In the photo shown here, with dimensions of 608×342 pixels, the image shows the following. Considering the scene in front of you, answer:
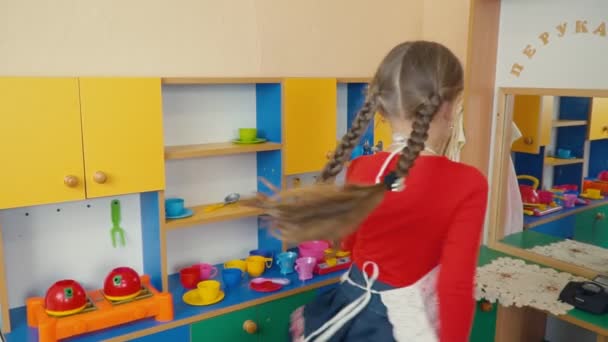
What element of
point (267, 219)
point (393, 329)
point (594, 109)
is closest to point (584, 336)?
point (594, 109)

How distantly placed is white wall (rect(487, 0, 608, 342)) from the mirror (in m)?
0.05

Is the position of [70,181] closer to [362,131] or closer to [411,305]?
[362,131]

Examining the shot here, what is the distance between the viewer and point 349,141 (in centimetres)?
109

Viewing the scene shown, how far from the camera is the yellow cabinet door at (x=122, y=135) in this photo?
61.2 inches

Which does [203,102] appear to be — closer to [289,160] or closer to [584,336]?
[289,160]

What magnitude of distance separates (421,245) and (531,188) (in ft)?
4.54

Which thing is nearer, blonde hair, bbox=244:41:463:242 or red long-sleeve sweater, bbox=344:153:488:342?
blonde hair, bbox=244:41:463:242

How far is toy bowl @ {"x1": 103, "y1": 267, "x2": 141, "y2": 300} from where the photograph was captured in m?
1.67

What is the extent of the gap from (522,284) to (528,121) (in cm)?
68

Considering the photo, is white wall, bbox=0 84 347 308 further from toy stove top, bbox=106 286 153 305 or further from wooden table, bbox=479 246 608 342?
wooden table, bbox=479 246 608 342

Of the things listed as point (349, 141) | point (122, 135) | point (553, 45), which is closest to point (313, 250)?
point (122, 135)

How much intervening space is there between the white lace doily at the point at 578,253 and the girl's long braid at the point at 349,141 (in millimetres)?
1351

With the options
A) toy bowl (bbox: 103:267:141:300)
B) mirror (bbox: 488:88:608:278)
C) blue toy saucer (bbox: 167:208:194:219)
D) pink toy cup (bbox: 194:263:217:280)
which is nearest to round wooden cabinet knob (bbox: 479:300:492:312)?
mirror (bbox: 488:88:608:278)

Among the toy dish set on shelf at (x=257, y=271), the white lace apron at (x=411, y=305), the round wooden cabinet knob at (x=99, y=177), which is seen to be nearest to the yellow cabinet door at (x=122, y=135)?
the round wooden cabinet knob at (x=99, y=177)
